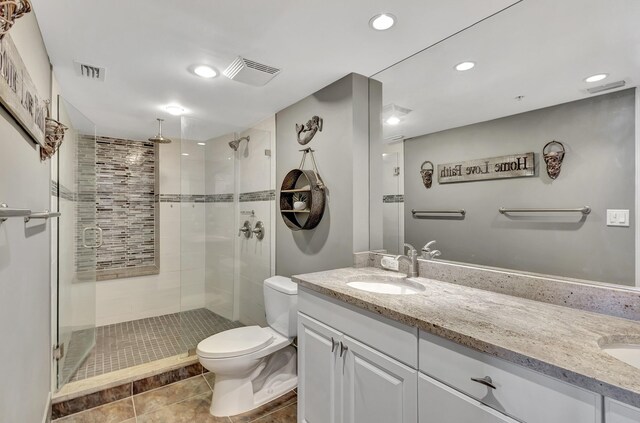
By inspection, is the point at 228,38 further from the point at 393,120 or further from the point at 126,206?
the point at 126,206

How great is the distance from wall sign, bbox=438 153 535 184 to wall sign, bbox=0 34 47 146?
189cm

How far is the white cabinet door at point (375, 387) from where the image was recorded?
42.9 inches

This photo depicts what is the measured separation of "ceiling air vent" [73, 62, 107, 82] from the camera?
1.85 meters

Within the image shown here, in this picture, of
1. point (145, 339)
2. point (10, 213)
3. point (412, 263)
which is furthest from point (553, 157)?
point (145, 339)

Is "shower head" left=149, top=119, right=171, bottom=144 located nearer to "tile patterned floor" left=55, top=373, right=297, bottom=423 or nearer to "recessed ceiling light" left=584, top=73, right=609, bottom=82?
"tile patterned floor" left=55, top=373, right=297, bottom=423

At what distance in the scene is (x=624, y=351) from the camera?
890 mm

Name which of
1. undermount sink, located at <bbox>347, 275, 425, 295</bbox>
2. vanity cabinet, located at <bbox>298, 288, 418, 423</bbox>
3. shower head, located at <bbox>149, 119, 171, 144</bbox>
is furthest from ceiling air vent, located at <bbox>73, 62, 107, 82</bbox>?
undermount sink, located at <bbox>347, 275, 425, 295</bbox>

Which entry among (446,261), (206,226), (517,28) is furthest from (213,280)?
(517,28)

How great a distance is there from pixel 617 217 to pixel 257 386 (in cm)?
224

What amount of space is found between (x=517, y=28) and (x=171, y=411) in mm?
2994

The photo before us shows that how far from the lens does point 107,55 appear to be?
5.73ft

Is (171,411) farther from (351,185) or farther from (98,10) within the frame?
(98,10)

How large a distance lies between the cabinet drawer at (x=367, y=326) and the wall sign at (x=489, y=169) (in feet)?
3.07

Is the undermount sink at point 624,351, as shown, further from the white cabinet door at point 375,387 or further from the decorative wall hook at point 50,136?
the decorative wall hook at point 50,136
